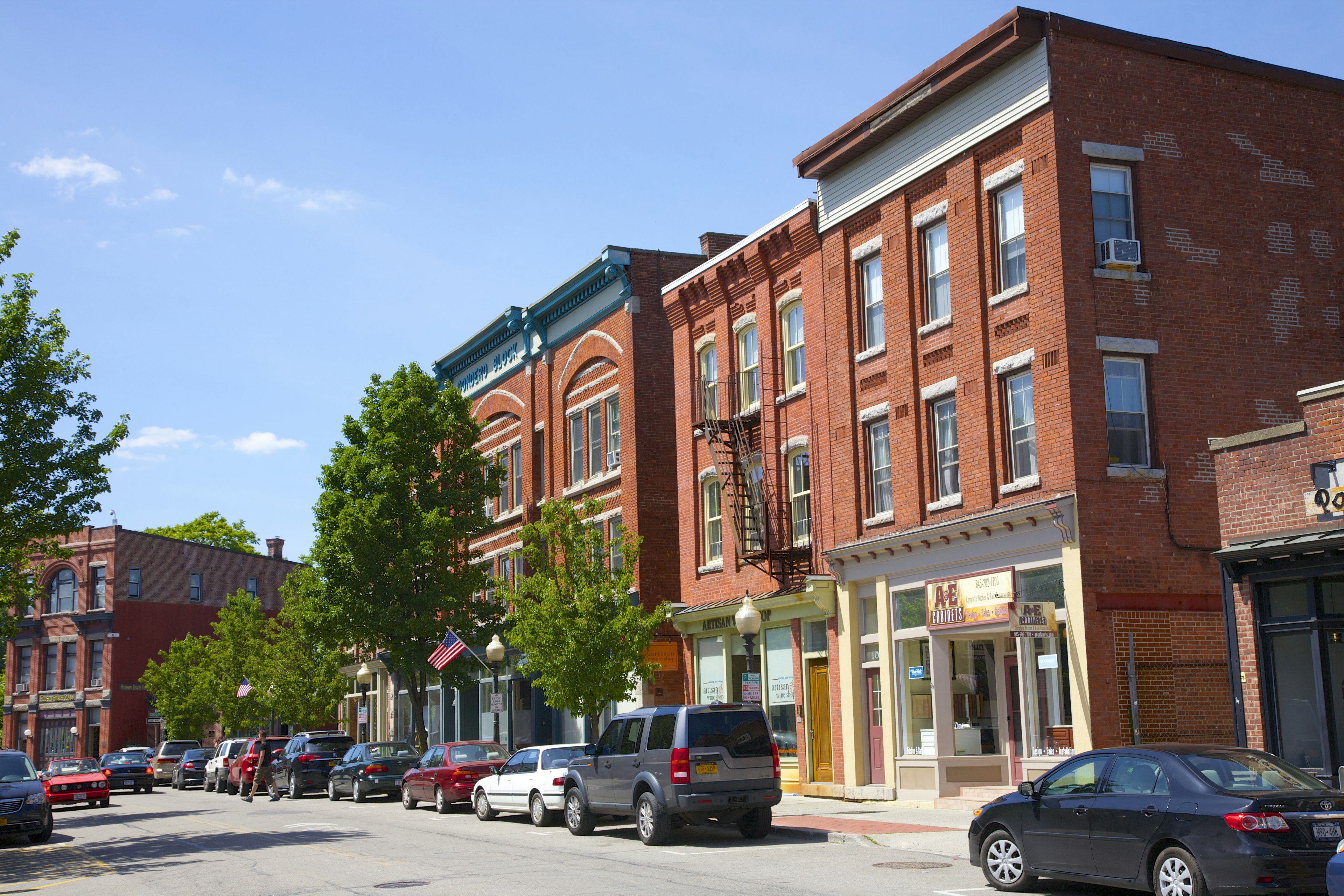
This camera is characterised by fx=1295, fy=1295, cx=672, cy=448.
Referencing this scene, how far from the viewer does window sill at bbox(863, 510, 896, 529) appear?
80.6 feet

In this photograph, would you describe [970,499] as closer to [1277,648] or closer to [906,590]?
[906,590]

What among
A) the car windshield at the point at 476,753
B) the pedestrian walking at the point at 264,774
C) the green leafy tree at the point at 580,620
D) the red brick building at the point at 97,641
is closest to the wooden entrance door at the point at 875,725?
the green leafy tree at the point at 580,620

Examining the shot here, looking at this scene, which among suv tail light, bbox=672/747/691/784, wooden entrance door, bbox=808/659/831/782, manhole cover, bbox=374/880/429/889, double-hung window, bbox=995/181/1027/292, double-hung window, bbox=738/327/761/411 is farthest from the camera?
double-hung window, bbox=738/327/761/411

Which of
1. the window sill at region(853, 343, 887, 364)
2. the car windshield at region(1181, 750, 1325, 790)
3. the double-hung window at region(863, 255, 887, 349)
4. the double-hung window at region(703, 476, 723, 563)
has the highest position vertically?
the double-hung window at region(863, 255, 887, 349)

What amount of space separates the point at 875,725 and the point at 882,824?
5621mm

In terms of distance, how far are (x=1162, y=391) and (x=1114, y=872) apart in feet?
35.8

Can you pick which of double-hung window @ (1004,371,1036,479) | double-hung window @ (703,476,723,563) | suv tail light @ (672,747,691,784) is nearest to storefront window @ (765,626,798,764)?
double-hung window @ (703,476,723,563)

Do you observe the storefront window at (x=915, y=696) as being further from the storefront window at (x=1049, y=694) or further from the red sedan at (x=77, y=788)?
the red sedan at (x=77, y=788)

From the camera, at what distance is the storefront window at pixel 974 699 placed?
73.5ft

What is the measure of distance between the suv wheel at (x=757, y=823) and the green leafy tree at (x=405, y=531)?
18601 millimetres

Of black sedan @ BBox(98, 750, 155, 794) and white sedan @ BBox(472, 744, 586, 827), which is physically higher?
white sedan @ BBox(472, 744, 586, 827)

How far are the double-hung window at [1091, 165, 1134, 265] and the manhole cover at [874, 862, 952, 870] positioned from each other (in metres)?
10.8

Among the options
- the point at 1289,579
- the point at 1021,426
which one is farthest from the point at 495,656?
the point at 1289,579

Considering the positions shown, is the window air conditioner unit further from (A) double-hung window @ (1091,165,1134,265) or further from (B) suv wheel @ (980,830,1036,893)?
(B) suv wheel @ (980,830,1036,893)
